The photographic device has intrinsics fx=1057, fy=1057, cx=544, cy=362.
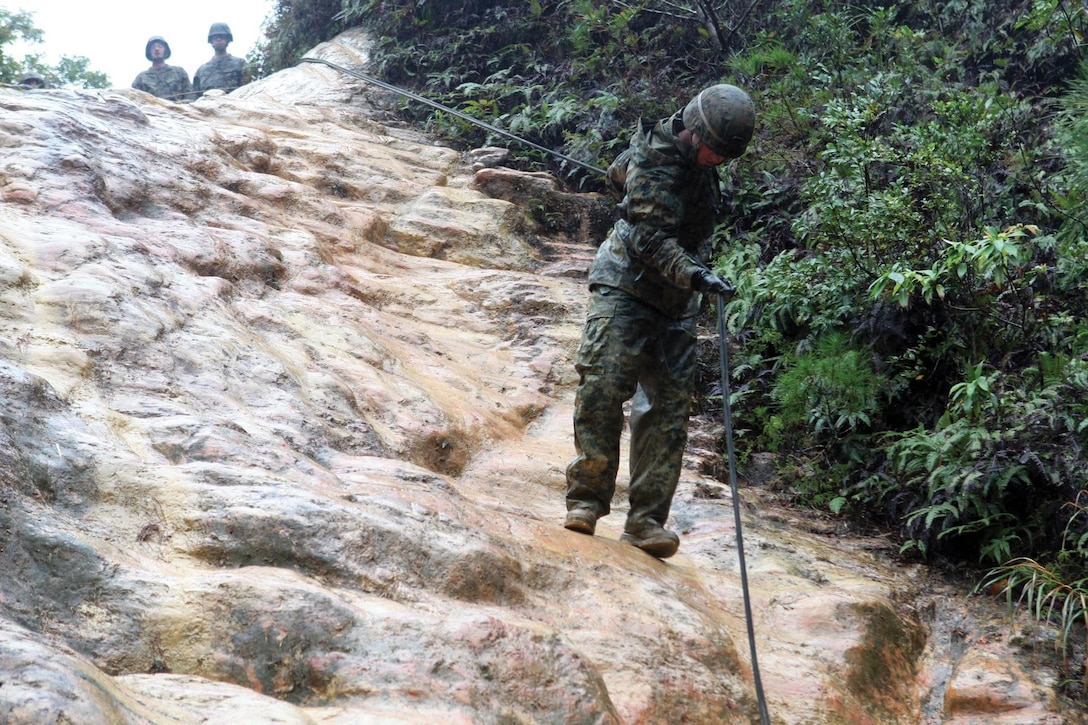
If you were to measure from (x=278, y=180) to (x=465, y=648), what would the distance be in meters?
5.88

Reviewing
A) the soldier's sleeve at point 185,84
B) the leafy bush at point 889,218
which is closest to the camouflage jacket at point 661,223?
the leafy bush at point 889,218

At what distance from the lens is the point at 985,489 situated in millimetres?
5352

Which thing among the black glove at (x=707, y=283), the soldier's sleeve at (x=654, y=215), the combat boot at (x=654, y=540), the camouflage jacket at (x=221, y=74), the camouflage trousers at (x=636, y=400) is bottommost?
the combat boot at (x=654, y=540)

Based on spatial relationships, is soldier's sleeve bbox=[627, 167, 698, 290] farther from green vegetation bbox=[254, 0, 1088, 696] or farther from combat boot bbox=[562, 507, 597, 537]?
green vegetation bbox=[254, 0, 1088, 696]

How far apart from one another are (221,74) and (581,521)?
1174 cm

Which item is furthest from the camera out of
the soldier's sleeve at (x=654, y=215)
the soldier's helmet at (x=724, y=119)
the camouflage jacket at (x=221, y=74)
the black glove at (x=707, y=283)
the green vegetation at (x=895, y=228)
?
the camouflage jacket at (x=221, y=74)

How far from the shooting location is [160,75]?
13.9 m

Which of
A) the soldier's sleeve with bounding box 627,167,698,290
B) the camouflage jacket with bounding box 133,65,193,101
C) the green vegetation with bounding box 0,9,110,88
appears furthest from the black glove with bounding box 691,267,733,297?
the camouflage jacket with bounding box 133,65,193,101

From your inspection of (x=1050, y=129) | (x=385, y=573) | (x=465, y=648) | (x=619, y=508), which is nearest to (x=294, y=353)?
(x=619, y=508)

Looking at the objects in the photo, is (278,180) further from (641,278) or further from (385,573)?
(385,573)

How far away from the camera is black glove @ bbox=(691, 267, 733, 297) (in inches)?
170

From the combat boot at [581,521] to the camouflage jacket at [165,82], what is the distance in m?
10.7

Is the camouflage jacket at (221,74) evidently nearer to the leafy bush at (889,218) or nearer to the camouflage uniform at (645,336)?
the leafy bush at (889,218)

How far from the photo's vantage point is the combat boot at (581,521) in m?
4.75
